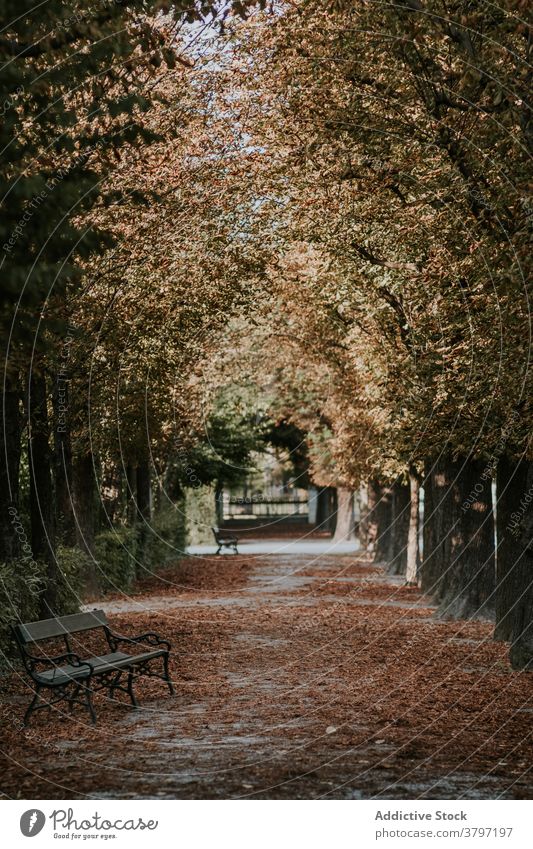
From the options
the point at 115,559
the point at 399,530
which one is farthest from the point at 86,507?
the point at 399,530

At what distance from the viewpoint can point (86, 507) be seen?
948 inches

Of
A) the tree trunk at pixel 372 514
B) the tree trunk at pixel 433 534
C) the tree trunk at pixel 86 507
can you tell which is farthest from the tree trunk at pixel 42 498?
the tree trunk at pixel 372 514

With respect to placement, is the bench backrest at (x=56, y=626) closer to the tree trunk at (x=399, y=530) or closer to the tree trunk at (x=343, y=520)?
the tree trunk at (x=399, y=530)

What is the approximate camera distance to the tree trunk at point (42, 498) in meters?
17.6

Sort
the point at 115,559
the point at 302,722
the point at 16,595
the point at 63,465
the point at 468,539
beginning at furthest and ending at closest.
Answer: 1. the point at 115,559
2. the point at 63,465
3. the point at 468,539
4. the point at 16,595
5. the point at 302,722

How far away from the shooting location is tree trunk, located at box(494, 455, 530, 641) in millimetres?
15156

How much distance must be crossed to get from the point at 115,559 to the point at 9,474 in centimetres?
1201

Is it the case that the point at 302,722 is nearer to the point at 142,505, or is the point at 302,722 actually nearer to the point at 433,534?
the point at 433,534

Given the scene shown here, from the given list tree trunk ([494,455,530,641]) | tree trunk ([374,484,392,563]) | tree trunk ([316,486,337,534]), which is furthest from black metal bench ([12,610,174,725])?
tree trunk ([316,486,337,534])

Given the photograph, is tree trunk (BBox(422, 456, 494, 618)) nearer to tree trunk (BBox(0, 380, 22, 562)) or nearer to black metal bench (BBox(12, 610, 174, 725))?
tree trunk (BBox(0, 380, 22, 562))

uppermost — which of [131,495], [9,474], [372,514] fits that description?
[9,474]

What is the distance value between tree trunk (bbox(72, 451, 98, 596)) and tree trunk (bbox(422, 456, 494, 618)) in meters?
7.49
